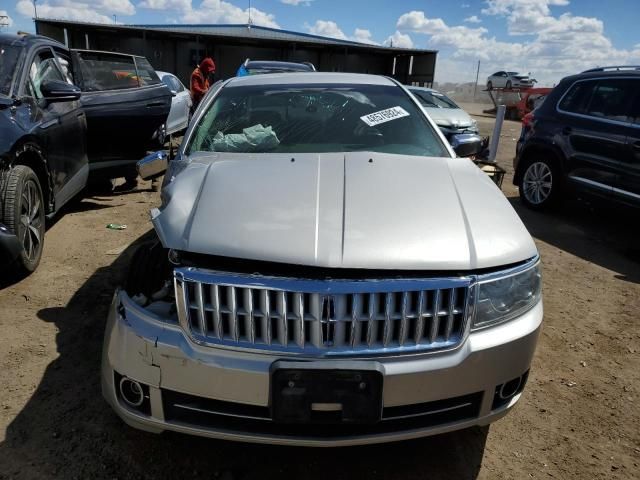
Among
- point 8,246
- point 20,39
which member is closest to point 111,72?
point 20,39

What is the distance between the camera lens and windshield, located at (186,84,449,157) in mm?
2904

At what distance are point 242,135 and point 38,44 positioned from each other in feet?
9.22

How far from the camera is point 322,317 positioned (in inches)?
66.7

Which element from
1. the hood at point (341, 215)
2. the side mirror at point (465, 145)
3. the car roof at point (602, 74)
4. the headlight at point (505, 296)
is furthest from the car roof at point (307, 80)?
the car roof at point (602, 74)

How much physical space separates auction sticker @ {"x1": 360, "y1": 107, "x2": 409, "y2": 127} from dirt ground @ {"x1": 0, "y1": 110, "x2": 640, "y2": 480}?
1.77 m

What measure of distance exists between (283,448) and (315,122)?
1.89m

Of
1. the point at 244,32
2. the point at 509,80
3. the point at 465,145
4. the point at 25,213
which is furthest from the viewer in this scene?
the point at 509,80

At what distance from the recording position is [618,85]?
5590mm

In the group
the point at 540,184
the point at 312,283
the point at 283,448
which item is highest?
the point at 312,283

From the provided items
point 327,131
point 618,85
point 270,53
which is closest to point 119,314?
point 327,131

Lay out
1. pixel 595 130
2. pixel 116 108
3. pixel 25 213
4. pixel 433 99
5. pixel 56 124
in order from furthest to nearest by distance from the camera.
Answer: pixel 433 99
pixel 595 130
pixel 116 108
pixel 56 124
pixel 25 213

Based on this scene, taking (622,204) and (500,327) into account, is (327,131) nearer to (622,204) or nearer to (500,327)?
(500,327)

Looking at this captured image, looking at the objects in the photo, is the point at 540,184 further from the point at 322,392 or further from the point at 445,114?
the point at 322,392

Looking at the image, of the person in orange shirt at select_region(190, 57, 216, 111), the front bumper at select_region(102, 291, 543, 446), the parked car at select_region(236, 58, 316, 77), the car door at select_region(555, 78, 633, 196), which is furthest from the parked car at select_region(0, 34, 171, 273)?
the car door at select_region(555, 78, 633, 196)
